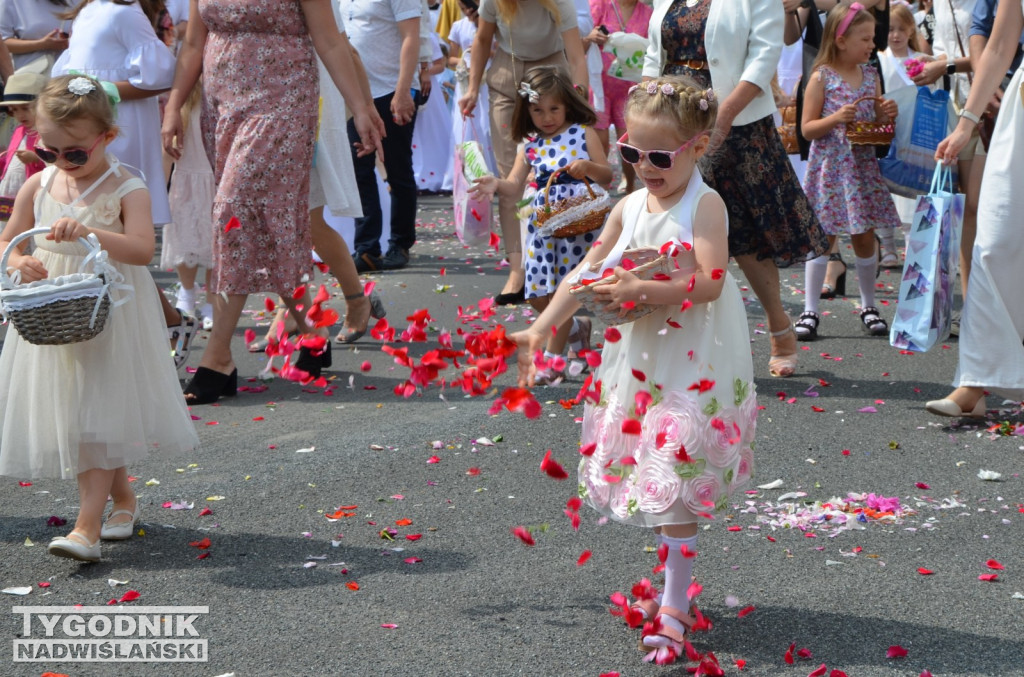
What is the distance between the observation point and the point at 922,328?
6.00 metres

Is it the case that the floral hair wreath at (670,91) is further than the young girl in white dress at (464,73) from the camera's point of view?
No

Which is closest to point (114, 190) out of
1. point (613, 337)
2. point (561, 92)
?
point (613, 337)

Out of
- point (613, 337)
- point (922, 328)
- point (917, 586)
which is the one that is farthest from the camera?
point (922, 328)

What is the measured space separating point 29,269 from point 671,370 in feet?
6.98

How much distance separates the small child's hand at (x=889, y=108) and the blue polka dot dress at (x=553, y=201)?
211 centimetres

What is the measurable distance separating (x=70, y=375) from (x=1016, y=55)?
4.46 metres

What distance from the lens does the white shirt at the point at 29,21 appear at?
792cm

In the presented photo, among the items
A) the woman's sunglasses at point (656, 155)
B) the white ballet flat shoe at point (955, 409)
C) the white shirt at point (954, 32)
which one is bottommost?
the white ballet flat shoe at point (955, 409)

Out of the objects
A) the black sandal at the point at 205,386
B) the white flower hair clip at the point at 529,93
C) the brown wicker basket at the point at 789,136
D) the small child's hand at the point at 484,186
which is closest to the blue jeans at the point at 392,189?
the brown wicker basket at the point at 789,136

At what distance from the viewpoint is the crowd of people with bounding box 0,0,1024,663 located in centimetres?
373

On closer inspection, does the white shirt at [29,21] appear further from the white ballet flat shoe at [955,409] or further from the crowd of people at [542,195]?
the white ballet flat shoe at [955,409]

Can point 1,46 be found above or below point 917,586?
above

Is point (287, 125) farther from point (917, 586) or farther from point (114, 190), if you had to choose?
point (917, 586)

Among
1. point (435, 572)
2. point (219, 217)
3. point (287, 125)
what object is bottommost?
point (435, 572)
